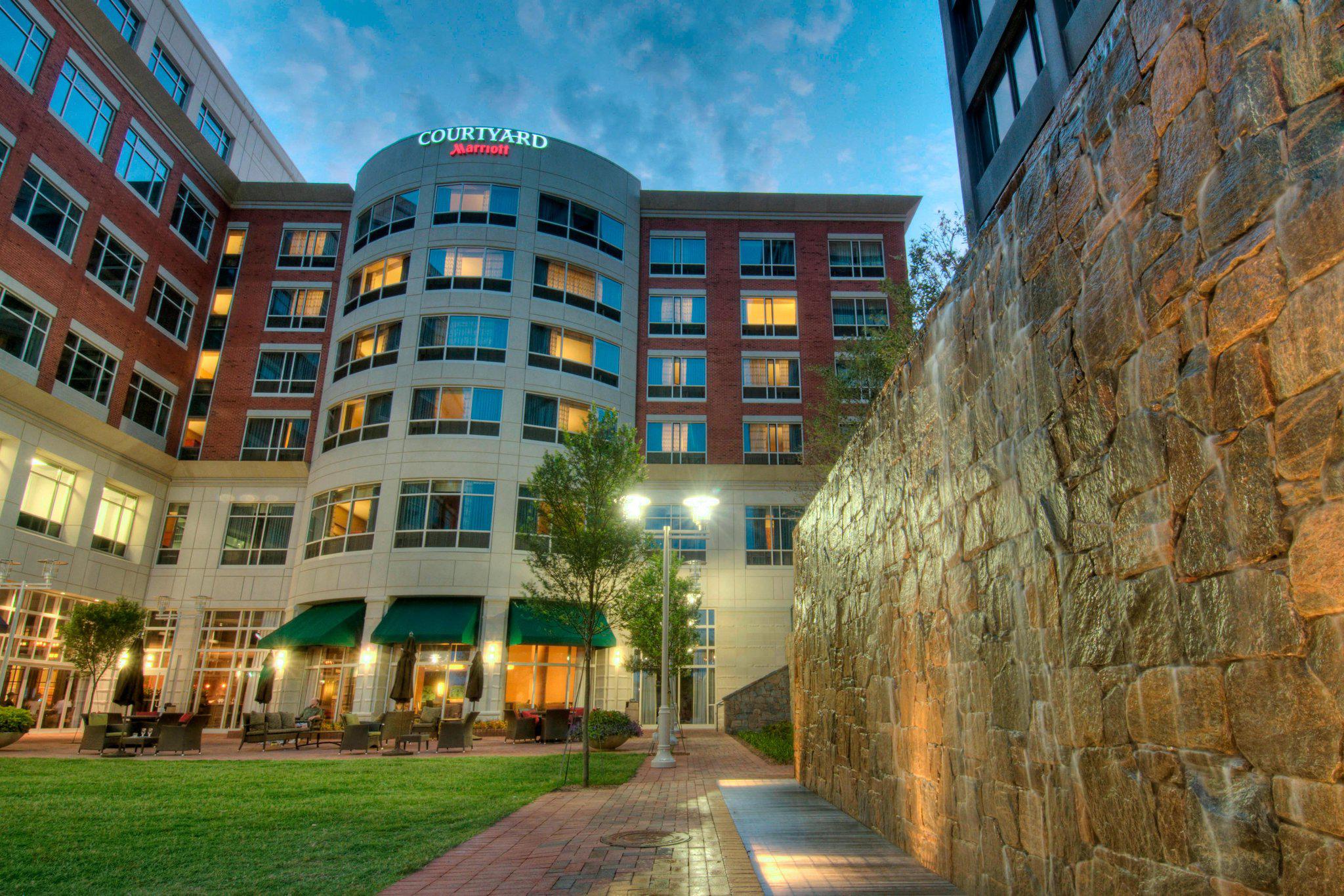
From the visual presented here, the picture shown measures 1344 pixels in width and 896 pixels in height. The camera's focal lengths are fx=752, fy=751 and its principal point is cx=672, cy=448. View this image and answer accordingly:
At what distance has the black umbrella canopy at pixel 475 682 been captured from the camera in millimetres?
22109

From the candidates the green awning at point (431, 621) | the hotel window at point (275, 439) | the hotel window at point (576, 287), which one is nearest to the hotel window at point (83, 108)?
the hotel window at point (275, 439)

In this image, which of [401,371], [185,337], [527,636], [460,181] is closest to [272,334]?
[185,337]

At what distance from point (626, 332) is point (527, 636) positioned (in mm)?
13383

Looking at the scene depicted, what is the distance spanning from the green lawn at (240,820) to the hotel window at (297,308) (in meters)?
21.4

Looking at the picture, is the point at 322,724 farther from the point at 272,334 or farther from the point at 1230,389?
the point at 1230,389

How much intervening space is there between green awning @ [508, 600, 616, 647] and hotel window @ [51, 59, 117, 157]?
71.8 feet

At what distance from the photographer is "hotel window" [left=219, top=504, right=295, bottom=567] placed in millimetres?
29375

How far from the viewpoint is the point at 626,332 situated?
3209cm

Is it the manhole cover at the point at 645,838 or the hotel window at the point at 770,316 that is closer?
the manhole cover at the point at 645,838

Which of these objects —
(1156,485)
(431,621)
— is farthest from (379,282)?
(1156,485)

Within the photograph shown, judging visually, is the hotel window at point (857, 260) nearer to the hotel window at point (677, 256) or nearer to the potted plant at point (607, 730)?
the hotel window at point (677, 256)

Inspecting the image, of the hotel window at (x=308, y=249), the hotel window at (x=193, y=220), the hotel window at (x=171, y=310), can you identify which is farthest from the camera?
the hotel window at (x=308, y=249)

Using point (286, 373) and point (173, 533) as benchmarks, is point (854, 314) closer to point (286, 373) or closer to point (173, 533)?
point (286, 373)

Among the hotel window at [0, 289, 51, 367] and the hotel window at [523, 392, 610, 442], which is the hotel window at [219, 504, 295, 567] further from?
the hotel window at [523, 392, 610, 442]
